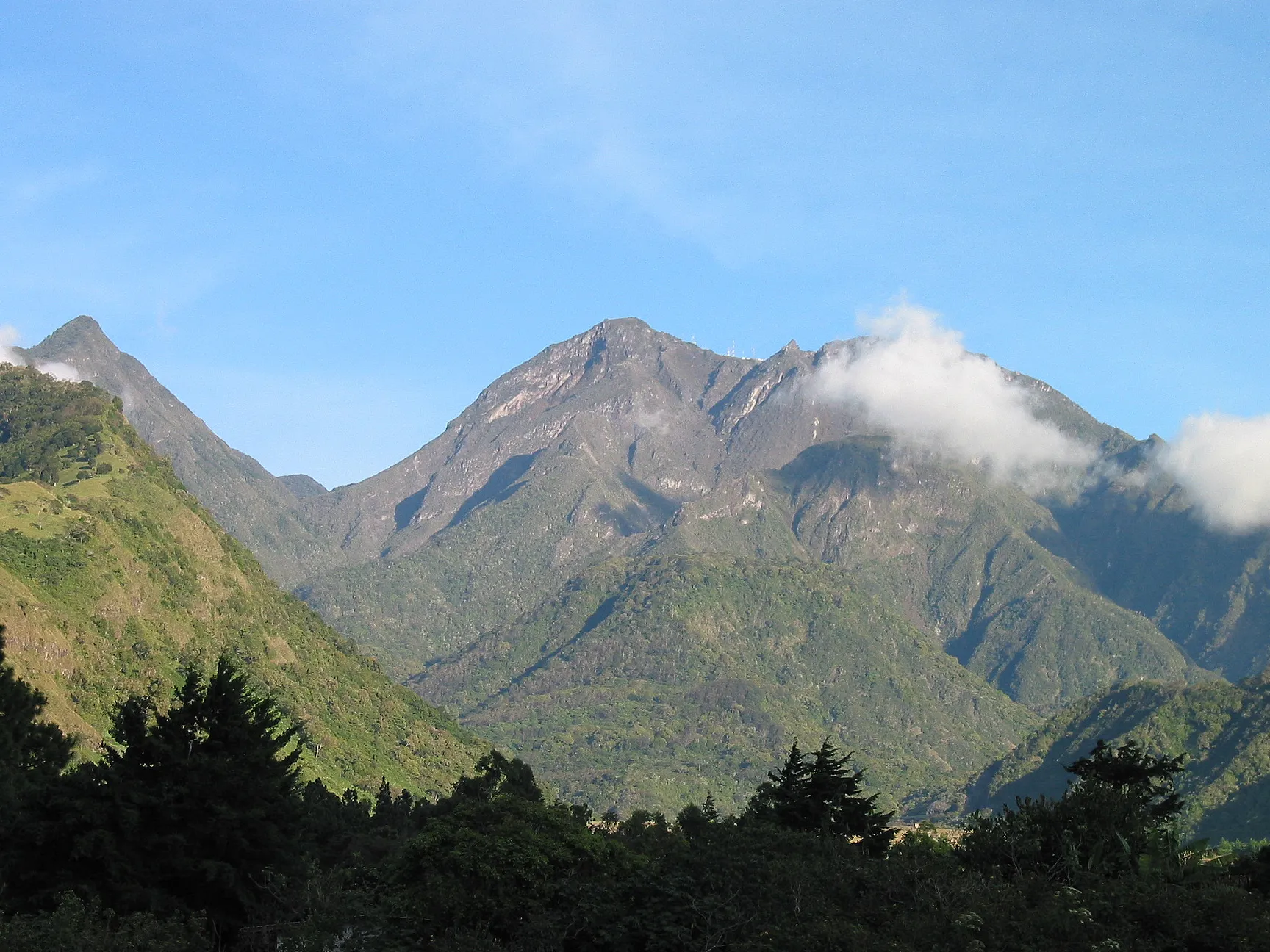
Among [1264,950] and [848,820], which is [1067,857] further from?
[848,820]

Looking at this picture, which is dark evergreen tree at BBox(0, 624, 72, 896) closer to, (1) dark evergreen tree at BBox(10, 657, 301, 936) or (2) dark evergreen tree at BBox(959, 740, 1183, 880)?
(1) dark evergreen tree at BBox(10, 657, 301, 936)

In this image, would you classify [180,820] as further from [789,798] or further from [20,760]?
[789,798]

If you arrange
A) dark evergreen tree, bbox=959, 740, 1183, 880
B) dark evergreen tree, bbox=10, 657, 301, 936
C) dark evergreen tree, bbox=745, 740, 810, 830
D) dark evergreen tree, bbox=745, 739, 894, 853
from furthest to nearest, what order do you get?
dark evergreen tree, bbox=745, 740, 810, 830
dark evergreen tree, bbox=745, 739, 894, 853
dark evergreen tree, bbox=10, 657, 301, 936
dark evergreen tree, bbox=959, 740, 1183, 880

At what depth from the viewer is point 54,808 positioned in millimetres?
46500

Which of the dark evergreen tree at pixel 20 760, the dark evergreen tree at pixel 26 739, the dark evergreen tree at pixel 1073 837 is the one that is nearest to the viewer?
the dark evergreen tree at pixel 1073 837

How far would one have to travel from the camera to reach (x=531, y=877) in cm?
4194

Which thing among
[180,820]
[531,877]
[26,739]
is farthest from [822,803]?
[26,739]

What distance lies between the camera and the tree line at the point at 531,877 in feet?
116

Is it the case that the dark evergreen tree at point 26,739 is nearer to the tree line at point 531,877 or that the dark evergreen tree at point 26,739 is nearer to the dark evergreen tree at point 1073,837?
the tree line at point 531,877

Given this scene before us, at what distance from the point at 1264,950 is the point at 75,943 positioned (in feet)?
97.7

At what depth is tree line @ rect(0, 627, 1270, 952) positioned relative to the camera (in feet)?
116

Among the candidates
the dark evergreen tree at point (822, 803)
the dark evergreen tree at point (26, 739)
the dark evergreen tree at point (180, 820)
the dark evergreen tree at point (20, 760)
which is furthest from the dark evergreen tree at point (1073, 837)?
the dark evergreen tree at point (26, 739)

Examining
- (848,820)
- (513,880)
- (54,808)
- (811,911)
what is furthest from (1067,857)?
(54,808)

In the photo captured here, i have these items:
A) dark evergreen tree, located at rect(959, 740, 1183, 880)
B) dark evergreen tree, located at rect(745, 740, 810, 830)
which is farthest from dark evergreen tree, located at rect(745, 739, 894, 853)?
dark evergreen tree, located at rect(959, 740, 1183, 880)
